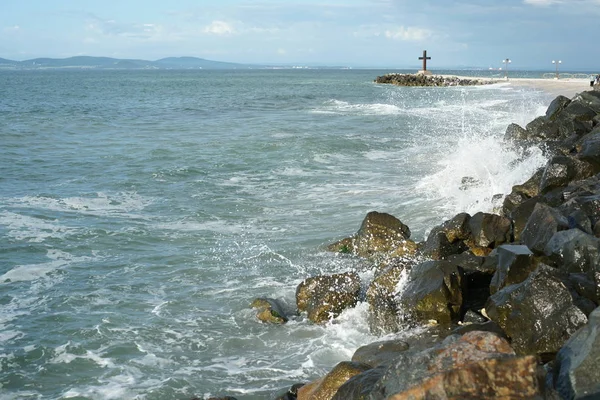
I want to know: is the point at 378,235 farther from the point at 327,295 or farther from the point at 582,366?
the point at 582,366

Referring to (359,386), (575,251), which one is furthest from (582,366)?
(575,251)

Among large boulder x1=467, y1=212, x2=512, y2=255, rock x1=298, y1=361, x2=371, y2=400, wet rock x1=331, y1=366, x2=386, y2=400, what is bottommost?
rock x1=298, y1=361, x2=371, y2=400

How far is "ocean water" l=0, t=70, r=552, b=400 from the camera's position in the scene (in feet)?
25.2

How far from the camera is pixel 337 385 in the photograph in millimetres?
5660

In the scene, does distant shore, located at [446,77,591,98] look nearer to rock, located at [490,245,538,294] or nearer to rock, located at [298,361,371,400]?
Answer: rock, located at [490,245,538,294]

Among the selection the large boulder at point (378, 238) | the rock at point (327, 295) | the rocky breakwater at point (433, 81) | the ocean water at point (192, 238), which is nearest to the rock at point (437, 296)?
the ocean water at point (192, 238)

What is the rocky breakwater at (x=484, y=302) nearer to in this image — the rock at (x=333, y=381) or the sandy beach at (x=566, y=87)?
the rock at (x=333, y=381)

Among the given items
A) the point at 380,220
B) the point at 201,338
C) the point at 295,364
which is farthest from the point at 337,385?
the point at 380,220

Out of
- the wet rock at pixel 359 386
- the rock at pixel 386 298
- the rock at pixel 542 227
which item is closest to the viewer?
the wet rock at pixel 359 386

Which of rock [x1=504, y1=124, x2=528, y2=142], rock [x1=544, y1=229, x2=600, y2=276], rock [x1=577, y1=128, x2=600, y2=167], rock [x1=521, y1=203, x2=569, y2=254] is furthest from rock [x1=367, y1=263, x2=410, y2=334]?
rock [x1=504, y1=124, x2=528, y2=142]

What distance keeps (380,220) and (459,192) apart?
4.23m

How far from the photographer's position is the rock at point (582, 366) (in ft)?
13.2

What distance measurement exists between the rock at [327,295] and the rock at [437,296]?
1108 millimetres

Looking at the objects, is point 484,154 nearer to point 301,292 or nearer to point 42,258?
point 301,292
